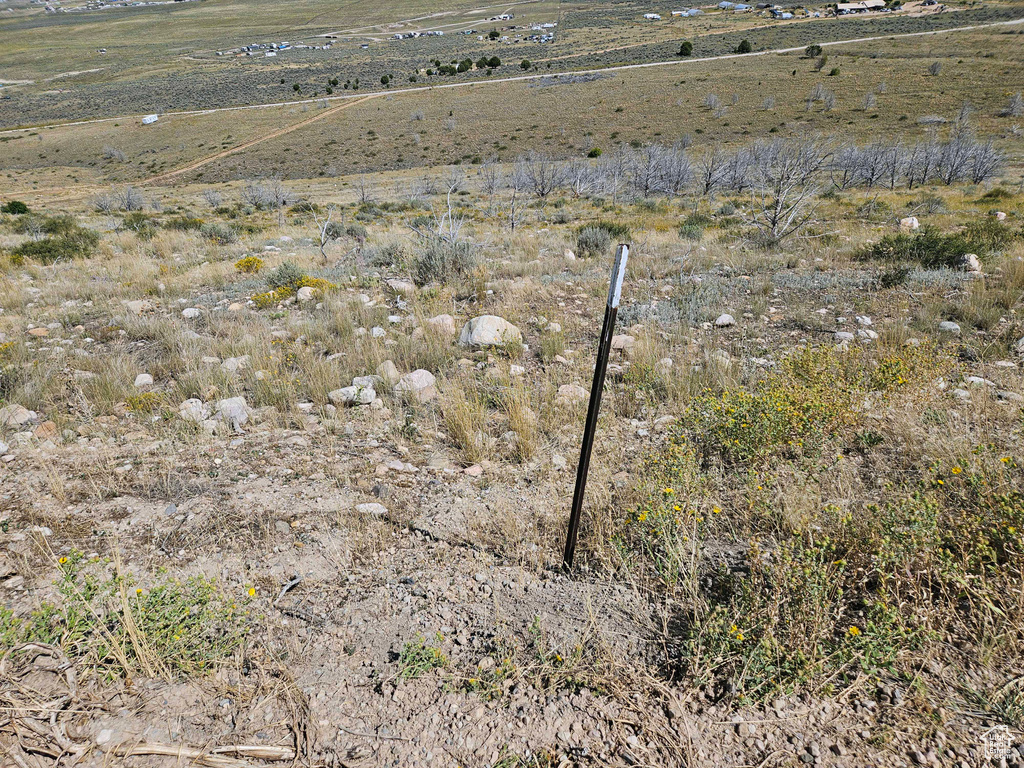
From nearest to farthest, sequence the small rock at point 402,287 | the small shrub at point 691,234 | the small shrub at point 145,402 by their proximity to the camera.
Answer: the small shrub at point 145,402 < the small rock at point 402,287 < the small shrub at point 691,234

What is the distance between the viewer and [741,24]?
8412 centimetres

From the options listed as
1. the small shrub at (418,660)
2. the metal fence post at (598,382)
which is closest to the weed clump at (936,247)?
the metal fence post at (598,382)

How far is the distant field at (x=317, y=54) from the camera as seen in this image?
68.7m

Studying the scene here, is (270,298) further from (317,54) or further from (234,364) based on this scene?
(317,54)

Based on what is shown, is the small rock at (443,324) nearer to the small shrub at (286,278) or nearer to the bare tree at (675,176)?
the small shrub at (286,278)

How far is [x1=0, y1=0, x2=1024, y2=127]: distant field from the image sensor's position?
68.7 meters

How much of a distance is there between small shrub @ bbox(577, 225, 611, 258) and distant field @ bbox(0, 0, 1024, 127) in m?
68.7

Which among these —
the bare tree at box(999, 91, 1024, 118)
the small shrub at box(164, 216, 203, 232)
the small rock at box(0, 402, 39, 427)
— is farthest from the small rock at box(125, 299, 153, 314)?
the bare tree at box(999, 91, 1024, 118)

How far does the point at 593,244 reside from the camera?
10.5 meters

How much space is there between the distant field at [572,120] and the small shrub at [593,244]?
36.3m

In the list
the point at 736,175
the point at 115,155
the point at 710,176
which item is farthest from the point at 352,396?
the point at 115,155

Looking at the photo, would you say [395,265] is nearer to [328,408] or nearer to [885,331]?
[328,408]

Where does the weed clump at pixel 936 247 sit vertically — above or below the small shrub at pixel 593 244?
above

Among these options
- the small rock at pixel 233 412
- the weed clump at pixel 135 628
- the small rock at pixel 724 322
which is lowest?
the small rock at pixel 724 322
